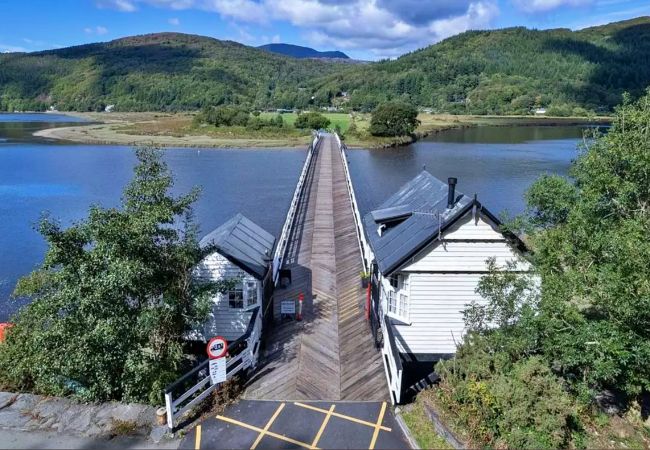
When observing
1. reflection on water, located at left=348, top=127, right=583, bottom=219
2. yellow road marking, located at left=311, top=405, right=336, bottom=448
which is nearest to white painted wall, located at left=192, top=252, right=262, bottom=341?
yellow road marking, located at left=311, top=405, right=336, bottom=448

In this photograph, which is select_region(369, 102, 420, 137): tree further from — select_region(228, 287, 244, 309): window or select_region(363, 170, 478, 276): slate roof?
select_region(228, 287, 244, 309): window

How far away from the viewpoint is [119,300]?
34.4ft

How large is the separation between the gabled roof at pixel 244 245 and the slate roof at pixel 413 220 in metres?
3.72

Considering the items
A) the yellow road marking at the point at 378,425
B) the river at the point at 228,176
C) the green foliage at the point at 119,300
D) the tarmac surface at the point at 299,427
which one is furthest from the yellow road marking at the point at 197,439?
the river at the point at 228,176

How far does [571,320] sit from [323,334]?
722cm

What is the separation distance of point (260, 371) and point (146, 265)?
167 inches

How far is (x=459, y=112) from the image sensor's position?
557 ft

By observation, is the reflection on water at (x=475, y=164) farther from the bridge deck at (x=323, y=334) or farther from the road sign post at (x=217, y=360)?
the road sign post at (x=217, y=360)

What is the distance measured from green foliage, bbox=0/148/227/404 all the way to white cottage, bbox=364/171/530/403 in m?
5.26

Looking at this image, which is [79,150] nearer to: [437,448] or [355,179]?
[355,179]

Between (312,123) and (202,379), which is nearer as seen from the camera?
(202,379)

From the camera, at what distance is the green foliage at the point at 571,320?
364 inches

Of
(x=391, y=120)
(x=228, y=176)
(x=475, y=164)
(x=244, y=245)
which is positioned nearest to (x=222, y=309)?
(x=244, y=245)

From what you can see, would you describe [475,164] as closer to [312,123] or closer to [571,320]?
[312,123]
